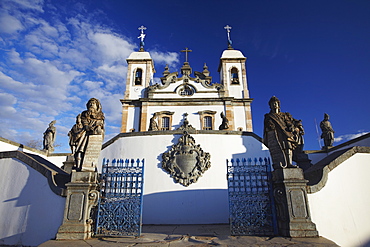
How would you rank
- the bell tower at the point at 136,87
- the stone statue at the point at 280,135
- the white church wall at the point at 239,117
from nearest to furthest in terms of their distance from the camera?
the stone statue at the point at 280,135 < the white church wall at the point at 239,117 < the bell tower at the point at 136,87

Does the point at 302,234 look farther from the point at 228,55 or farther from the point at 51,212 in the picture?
the point at 228,55

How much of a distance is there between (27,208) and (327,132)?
50.2 ft

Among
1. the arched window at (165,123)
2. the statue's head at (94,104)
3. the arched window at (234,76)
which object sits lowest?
the statue's head at (94,104)

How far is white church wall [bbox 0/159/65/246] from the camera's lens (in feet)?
16.9

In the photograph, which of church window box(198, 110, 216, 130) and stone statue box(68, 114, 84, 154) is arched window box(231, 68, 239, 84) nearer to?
church window box(198, 110, 216, 130)

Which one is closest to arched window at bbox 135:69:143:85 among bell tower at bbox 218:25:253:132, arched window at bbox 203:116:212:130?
arched window at bbox 203:116:212:130

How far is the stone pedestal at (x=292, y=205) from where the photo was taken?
480 centimetres

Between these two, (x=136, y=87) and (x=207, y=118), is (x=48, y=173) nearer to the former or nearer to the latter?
(x=207, y=118)

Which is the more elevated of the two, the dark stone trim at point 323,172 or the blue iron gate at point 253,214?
the dark stone trim at point 323,172

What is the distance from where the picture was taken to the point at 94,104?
5.96 meters

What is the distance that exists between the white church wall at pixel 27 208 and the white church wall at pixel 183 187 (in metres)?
3.47

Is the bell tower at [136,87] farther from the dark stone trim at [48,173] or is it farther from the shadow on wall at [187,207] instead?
the dark stone trim at [48,173]

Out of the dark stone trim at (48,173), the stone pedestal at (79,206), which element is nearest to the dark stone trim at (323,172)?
the stone pedestal at (79,206)

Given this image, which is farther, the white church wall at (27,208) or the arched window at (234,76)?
the arched window at (234,76)
